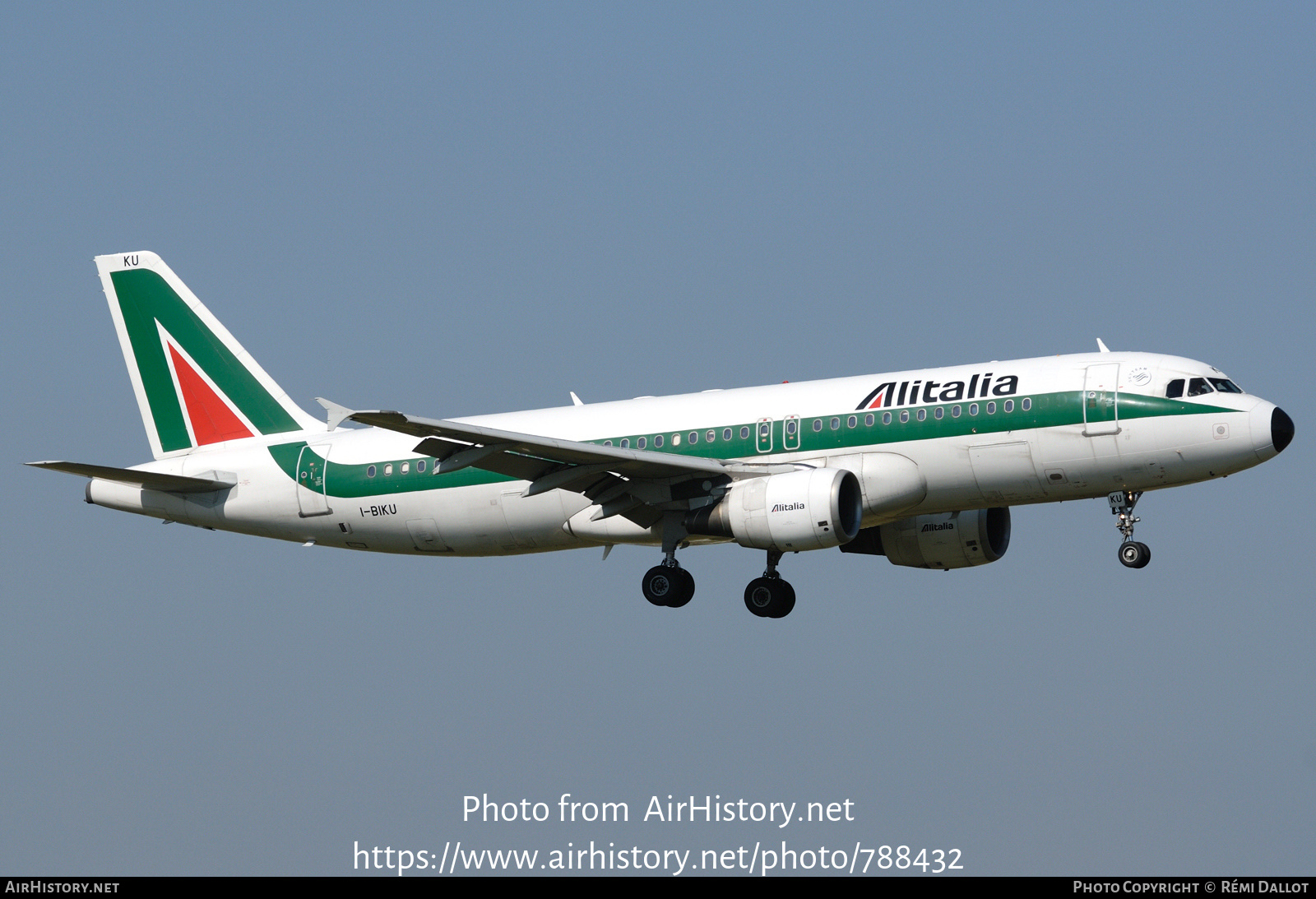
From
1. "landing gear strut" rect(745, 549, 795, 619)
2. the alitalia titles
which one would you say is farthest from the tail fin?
the alitalia titles

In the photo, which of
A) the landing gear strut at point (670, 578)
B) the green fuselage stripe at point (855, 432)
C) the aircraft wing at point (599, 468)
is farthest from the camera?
the landing gear strut at point (670, 578)

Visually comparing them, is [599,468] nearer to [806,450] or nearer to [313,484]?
[806,450]

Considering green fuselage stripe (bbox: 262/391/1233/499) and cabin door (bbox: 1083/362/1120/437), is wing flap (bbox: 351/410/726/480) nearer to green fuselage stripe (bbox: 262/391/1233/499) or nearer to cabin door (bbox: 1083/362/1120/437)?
green fuselage stripe (bbox: 262/391/1233/499)

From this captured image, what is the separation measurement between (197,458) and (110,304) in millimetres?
5398

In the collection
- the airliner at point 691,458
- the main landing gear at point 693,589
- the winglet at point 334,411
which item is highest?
the airliner at point 691,458

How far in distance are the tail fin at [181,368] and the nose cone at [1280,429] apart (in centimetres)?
2329

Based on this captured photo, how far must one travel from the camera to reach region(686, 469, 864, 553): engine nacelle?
3766 centimetres

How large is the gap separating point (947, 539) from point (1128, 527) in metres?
5.99

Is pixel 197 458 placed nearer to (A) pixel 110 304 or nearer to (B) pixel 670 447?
(A) pixel 110 304

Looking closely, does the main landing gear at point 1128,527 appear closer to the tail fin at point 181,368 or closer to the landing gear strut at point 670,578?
the landing gear strut at point 670,578

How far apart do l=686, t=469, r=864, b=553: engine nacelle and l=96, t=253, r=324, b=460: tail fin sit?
42.0 feet

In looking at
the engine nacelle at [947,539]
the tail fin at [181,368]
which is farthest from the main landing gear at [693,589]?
the tail fin at [181,368]

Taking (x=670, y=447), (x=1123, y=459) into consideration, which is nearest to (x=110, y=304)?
(x=670, y=447)

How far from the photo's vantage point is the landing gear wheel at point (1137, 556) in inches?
1506
